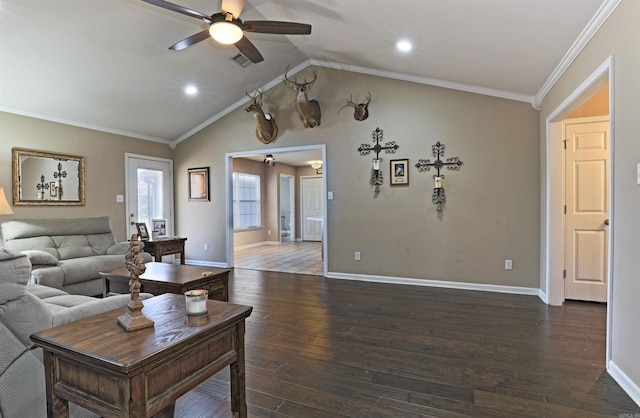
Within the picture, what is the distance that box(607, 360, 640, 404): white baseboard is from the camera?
1.81m

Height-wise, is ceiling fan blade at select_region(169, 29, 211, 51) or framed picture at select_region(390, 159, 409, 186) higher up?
ceiling fan blade at select_region(169, 29, 211, 51)

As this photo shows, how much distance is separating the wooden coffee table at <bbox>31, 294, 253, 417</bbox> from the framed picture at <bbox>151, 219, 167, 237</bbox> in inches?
194

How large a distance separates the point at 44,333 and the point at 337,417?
1.39 meters

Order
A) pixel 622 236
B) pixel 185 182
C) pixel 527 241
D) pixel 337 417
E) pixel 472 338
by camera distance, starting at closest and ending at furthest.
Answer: pixel 337 417 → pixel 622 236 → pixel 472 338 → pixel 527 241 → pixel 185 182

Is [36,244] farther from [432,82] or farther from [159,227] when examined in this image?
[432,82]

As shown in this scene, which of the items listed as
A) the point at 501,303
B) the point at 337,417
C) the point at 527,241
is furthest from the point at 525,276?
the point at 337,417

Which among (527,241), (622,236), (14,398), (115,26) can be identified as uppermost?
(115,26)

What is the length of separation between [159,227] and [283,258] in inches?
97.4

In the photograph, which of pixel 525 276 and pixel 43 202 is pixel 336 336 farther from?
pixel 43 202

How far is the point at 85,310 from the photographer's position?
61.1 inches

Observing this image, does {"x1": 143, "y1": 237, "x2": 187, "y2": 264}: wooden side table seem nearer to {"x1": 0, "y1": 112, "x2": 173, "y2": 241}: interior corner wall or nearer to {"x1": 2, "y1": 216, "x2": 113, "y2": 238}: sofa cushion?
{"x1": 2, "y1": 216, "x2": 113, "y2": 238}: sofa cushion

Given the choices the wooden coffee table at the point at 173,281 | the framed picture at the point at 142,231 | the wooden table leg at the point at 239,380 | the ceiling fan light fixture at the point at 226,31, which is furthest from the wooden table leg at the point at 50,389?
the framed picture at the point at 142,231

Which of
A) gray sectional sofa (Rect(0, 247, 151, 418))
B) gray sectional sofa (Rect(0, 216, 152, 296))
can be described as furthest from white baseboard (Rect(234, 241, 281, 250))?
gray sectional sofa (Rect(0, 247, 151, 418))

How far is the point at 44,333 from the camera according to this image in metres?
1.17
